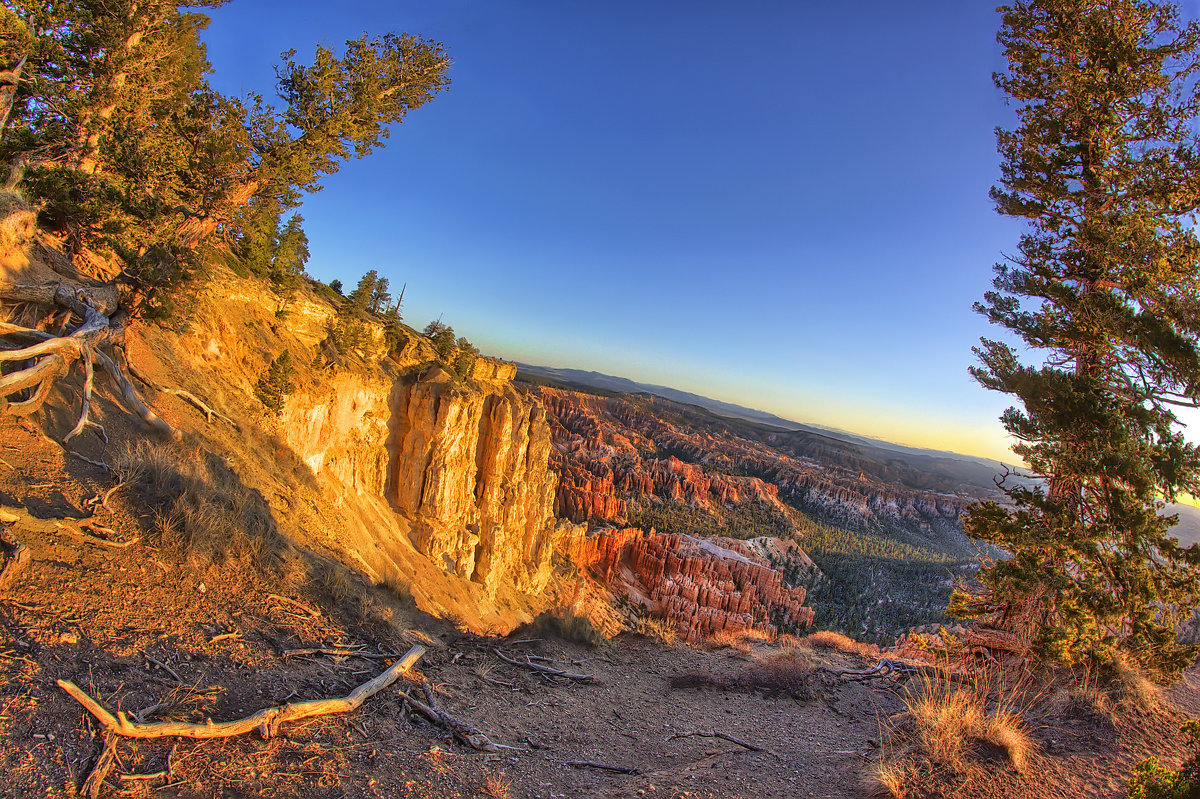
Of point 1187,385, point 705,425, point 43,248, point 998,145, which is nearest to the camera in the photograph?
point 1187,385

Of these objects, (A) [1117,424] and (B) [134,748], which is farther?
(A) [1117,424]

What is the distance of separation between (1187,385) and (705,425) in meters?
164

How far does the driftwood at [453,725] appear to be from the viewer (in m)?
5.64

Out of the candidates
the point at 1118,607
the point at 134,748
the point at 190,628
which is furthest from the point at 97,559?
the point at 1118,607

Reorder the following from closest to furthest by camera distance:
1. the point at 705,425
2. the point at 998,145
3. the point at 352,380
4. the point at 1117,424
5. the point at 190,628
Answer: the point at 190,628 < the point at 1117,424 < the point at 998,145 < the point at 352,380 < the point at 705,425

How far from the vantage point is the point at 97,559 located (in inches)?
217

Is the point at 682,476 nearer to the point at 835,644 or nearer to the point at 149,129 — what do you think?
the point at 835,644

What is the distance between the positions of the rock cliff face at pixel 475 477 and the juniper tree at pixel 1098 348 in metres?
19.4

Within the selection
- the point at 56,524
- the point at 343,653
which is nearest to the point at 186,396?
the point at 56,524

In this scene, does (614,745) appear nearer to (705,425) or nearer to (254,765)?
(254,765)

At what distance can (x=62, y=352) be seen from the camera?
295 inches

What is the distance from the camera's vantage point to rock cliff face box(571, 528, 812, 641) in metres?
37.5

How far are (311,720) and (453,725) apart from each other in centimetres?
162

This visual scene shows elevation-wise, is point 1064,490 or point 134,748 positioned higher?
point 1064,490
